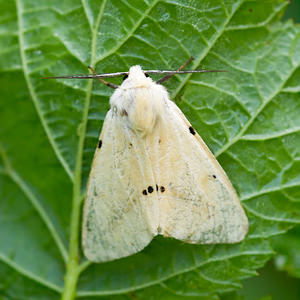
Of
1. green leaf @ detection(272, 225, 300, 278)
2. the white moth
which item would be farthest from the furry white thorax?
green leaf @ detection(272, 225, 300, 278)

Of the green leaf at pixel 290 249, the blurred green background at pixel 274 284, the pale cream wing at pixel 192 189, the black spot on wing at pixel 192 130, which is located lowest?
the blurred green background at pixel 274 284

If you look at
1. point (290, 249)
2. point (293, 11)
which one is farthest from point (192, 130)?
point (293, 11)

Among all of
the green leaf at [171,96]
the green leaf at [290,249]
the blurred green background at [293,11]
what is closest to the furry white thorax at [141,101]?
the green leaf at [171,96]

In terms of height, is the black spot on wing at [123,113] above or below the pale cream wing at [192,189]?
above

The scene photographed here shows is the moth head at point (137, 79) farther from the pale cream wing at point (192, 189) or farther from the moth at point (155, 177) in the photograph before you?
the pale cream wing at point (192, 189)

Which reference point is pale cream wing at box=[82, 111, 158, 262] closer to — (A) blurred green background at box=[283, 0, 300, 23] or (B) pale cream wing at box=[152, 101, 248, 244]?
(B) pale cream wing at box=[152, 101, 248, 244]

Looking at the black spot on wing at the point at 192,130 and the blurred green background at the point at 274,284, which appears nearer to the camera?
the black spot on wing at the point at 192,130
